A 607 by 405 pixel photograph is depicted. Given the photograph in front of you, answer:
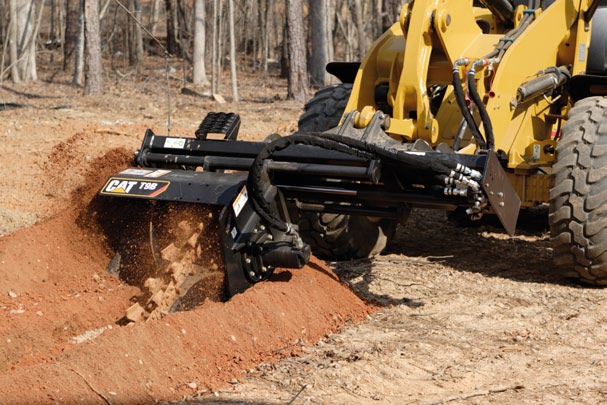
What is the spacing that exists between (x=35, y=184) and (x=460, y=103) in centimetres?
573

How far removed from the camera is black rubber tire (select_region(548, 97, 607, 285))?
21.0 ft

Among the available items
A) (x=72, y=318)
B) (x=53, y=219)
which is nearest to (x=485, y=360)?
(x=72, y=318)

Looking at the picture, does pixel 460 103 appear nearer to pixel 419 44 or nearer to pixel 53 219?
pixel 419 44

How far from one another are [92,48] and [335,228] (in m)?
12.0

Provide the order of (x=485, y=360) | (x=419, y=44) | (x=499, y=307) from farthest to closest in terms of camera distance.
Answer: (x=419, y=44) < (x=499, y=307) < (x=485, y=360)

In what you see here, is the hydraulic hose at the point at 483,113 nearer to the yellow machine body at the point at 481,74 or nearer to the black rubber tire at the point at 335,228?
the yellow machine body at the point at 481,74

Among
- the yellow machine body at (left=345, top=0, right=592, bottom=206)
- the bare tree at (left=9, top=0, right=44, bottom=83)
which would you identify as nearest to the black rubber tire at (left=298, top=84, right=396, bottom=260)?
the yellow machine body at (left=345, top=0, right=592, bottom=206)

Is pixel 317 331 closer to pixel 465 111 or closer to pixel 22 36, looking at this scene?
pixel 465 111

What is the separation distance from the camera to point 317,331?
5656 millimetres

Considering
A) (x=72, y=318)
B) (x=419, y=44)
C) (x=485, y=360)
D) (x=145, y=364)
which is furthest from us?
(x=419, y=44)

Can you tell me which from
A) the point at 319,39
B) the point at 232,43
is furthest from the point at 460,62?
the point at 319,39

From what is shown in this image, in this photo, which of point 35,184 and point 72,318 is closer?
point 72,318

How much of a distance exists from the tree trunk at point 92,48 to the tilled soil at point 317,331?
9733mm

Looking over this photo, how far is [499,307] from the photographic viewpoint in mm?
6289
